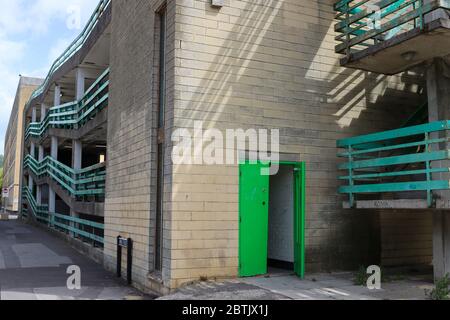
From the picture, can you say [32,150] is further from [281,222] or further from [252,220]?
[252,220]

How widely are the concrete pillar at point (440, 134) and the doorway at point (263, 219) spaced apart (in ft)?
7.52

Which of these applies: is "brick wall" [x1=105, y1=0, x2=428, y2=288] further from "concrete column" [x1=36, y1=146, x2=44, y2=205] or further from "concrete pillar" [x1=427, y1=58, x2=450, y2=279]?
"concrete column" [x1=36, y1=146, x2=44, y2=205]

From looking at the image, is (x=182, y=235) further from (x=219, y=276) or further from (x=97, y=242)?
(x=97, y=242)

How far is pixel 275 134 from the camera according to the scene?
869 centimetres

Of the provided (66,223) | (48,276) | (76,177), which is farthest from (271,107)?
(66,223)

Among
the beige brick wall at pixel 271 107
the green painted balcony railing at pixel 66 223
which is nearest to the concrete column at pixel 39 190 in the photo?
the green painted balcony railing at pixel 66 223

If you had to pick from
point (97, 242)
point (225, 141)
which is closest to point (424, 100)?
A: point (225, 141)

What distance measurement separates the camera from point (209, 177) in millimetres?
8070

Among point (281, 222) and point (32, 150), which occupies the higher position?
point (32, 150)

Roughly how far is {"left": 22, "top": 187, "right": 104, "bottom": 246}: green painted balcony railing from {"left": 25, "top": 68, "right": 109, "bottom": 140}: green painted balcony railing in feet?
12.2

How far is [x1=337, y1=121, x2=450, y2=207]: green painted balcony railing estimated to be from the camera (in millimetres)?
6993

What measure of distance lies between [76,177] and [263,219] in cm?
1064

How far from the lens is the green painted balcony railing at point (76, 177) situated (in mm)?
14012

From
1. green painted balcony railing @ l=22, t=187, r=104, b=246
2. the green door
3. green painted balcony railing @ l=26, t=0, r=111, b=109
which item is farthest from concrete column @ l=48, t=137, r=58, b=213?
the green door
